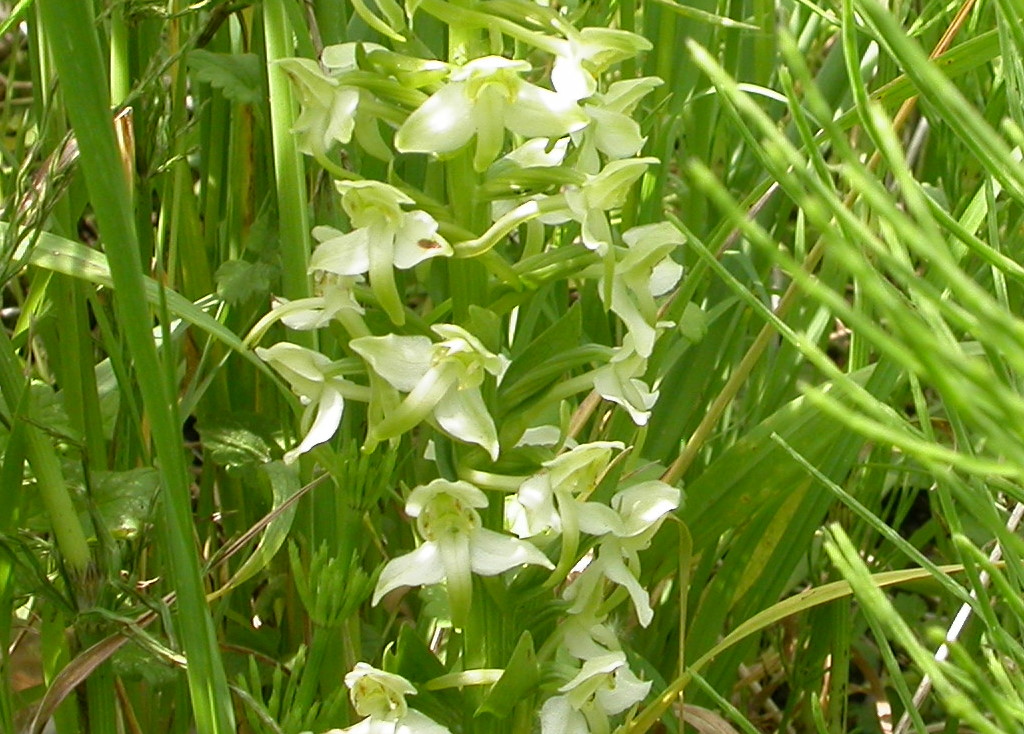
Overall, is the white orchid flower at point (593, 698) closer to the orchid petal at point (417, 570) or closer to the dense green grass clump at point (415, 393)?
the dense green grass clump at point (415, 393)

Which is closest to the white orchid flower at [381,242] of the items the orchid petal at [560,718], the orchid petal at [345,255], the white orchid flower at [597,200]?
the orchid petal at [345,255]

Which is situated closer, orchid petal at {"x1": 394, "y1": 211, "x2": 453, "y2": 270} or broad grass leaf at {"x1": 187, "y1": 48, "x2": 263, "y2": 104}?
orchid petal at {"x1": 394, "y1": 211, "x2": 453, "y2": 270}

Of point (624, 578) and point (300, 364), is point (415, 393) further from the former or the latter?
point (624, 578)

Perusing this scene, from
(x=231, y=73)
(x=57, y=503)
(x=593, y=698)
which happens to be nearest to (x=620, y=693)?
(x=593, y=698)

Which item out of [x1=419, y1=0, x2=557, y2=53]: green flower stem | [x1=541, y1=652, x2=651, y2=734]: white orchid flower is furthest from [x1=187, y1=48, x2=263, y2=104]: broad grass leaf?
[x1=541, y1=652, x2=651, y2=734]: white orchid flower

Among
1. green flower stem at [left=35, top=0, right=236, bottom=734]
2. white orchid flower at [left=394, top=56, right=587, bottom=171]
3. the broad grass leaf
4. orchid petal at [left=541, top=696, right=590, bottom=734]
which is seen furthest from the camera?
the broad grass leaf

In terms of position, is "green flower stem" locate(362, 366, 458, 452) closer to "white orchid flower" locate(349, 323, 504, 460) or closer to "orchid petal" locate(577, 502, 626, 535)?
"white orchid flower" locate(349, 323, 504, 460)

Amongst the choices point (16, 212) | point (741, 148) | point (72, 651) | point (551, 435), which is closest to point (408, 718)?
point (551, 435)
